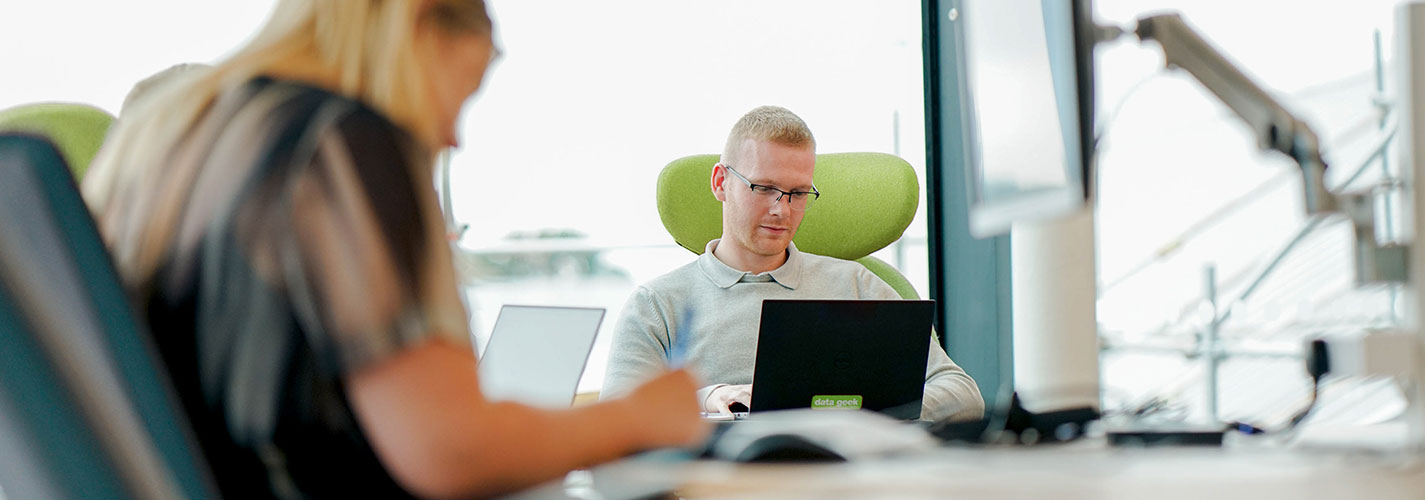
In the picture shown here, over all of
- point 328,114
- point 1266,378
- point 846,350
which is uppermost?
point 328,114

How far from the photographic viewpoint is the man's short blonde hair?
1.94 metres

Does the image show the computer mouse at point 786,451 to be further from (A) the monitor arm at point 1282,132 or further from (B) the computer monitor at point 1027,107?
(A) the monitor arm at point 1282,132

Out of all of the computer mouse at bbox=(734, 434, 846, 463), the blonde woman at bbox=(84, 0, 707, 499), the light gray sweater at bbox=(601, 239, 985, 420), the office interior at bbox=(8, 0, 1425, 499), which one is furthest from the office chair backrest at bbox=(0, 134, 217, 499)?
the light gray sweater at bbox=(601, 239, 985, 420)

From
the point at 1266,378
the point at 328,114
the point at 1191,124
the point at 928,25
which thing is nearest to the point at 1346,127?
the point at 1191,124

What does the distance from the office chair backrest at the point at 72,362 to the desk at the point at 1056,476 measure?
0.28 metres

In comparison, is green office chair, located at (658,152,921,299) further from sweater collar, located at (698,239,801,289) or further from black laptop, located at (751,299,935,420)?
black laptop, located at (751,299,935,420)

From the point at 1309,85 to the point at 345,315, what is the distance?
4.24 meters

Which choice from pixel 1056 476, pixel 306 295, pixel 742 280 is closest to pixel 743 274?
pixel 742 280

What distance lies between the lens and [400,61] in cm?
74

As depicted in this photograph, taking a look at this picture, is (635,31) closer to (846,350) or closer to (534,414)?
(846,350)

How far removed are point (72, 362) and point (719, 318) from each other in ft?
4.79

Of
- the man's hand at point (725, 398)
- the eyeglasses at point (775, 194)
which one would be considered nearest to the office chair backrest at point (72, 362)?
the man's hand at point (725, 398)

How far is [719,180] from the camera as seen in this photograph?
6.65 feet

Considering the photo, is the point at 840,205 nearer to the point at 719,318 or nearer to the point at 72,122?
the point at 719,318
